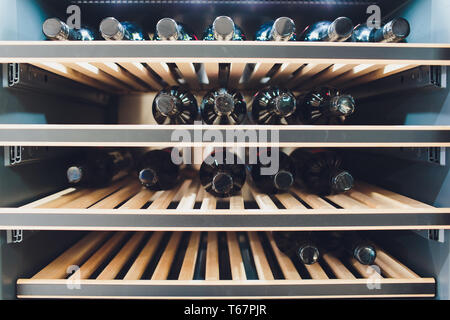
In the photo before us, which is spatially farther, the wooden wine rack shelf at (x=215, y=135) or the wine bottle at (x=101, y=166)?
the wine bottle at (x=101, y=166)

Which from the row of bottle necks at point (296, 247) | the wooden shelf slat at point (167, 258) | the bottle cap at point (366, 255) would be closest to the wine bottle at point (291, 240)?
the row of bottle necks at point (296, 247)

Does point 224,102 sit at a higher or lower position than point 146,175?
higher

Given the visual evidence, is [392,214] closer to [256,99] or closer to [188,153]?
[256,99]

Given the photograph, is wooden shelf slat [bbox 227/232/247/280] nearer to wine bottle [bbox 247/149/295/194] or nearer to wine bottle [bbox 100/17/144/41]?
wine bottle [bbox 247/149/295/194]

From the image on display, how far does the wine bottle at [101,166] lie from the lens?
0.81 m

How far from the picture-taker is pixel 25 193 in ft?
2.23

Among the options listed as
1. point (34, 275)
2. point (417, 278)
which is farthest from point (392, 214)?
point (34, 275)

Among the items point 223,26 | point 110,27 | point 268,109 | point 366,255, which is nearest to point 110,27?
point 110,27

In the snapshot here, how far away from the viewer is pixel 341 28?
1.78 ft

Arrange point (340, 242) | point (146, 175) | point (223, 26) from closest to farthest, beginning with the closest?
point (223, 26), point (146, 175), point (340, 242)

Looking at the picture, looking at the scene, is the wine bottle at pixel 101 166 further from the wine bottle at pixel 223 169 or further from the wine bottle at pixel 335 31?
the wine bottle at pixel 335 31

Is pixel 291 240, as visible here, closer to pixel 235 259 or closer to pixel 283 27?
pixel 235 259

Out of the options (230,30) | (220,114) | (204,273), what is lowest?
(204,273)

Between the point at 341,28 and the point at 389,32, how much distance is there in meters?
0.13
